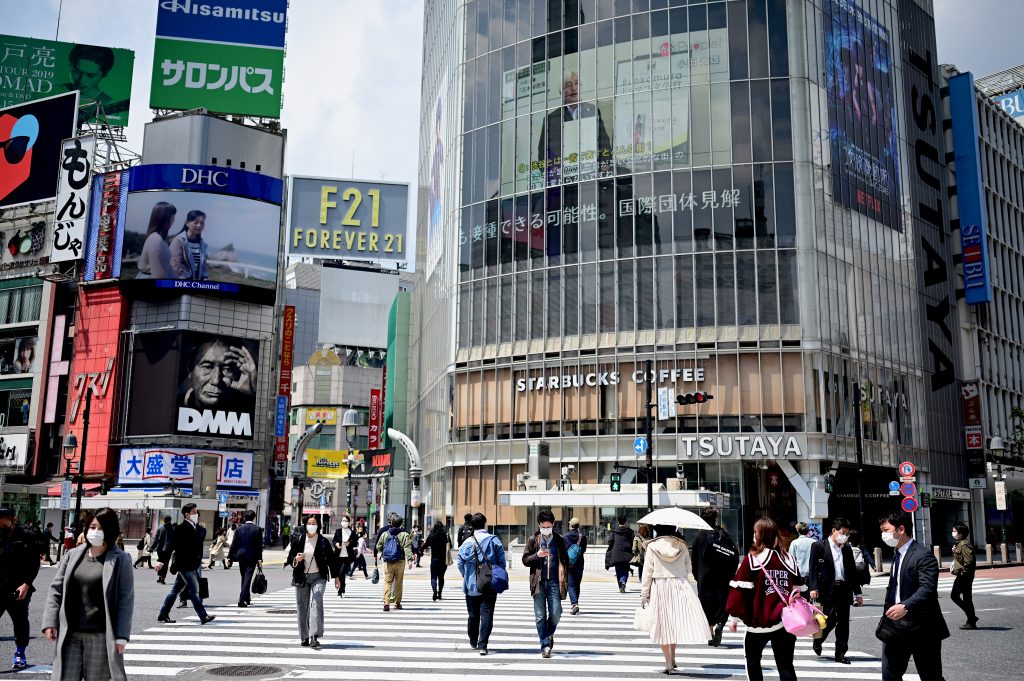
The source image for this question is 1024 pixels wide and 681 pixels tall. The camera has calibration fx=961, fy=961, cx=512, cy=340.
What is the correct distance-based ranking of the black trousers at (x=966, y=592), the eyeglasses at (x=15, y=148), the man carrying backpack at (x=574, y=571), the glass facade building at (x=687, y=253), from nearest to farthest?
the black trousers at (x=966, y=592) → the man carrying backpack at (x=574, y=571) → the glass facade building at (x=687, y=253) → the eyeglasses at (x=15, y=148)

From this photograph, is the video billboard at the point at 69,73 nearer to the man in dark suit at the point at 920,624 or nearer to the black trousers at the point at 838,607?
the black trousers at the point at 838,607

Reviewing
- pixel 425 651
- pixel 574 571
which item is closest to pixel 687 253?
pixel 574 571

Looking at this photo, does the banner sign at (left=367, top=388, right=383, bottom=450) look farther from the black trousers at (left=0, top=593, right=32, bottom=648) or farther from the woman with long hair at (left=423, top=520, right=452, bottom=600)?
the black trousers at (left=0, top=593, right=32, bottom=648)

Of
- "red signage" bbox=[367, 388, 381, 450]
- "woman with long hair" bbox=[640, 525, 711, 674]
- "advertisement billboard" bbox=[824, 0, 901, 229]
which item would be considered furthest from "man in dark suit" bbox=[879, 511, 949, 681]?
"red signage" bbox=[367, 388, 381, 450]

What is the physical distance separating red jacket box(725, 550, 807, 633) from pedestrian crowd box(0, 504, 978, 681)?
0.04ft

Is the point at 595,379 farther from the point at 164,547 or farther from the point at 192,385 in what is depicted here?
the point at 164,547

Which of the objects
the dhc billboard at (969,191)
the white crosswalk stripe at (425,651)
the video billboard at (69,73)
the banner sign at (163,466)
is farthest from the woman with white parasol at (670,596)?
the video billboard at (69,73)

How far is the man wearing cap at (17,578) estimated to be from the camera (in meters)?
11.1

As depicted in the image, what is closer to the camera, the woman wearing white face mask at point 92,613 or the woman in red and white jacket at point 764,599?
the woman wearing white face mask at point 92,613

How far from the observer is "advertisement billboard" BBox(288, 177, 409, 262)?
97.4 metres

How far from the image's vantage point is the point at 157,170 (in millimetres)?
66188

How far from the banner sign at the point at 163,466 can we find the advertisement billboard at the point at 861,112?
4245 cm

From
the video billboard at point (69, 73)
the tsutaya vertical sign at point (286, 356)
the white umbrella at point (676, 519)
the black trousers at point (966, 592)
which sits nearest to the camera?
the white umbrella at point (676, 519)

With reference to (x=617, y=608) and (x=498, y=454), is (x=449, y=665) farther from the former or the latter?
(x=498, y=454)
